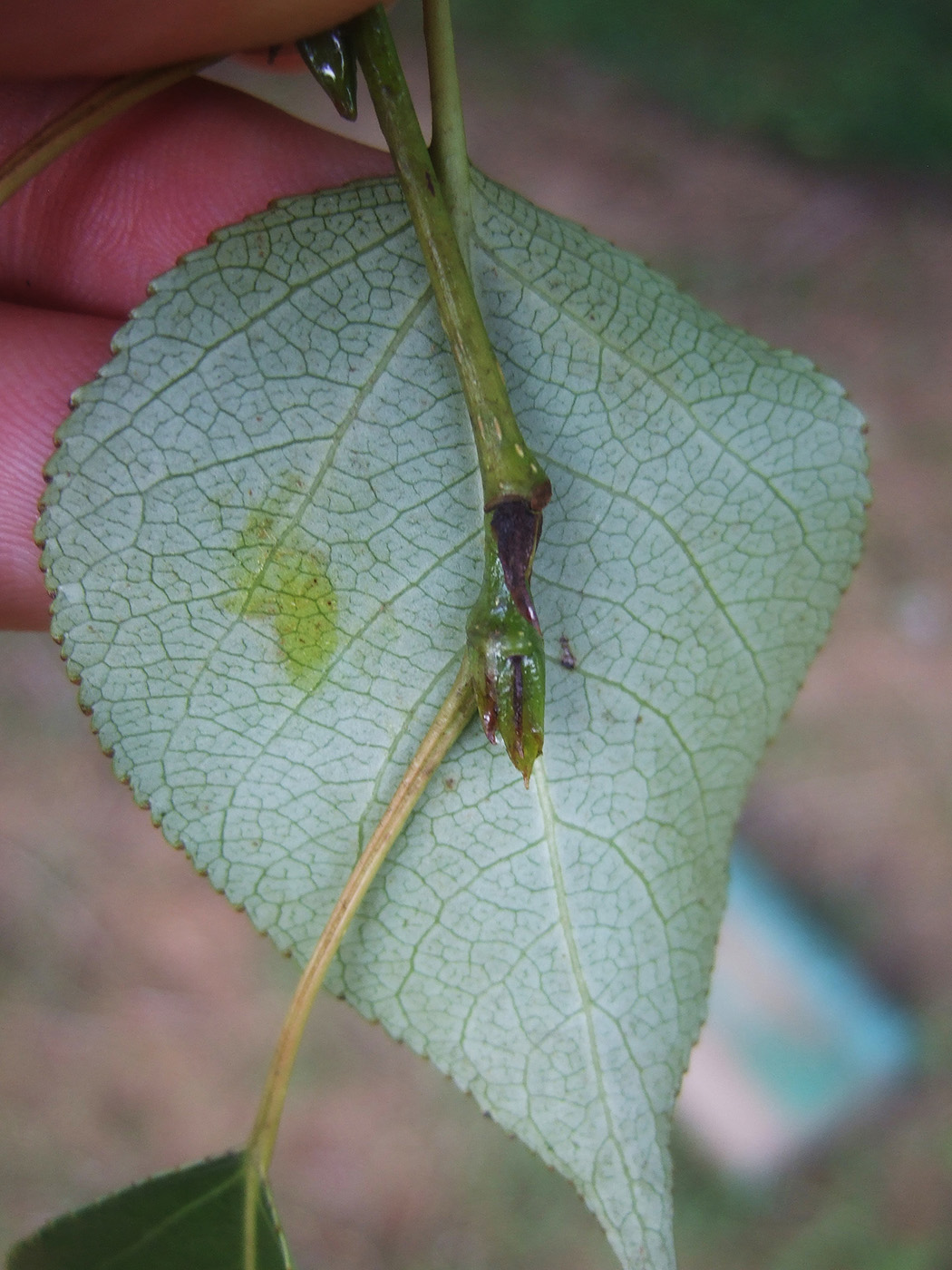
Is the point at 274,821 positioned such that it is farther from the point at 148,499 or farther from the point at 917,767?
the point at 917,767

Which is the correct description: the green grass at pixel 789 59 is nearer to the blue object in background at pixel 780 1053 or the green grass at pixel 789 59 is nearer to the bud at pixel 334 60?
the blue object in background at pixel 780 1053

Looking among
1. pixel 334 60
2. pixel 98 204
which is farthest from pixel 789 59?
pixel 334 60

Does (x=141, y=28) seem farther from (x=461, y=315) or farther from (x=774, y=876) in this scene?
(x=774, y=876)

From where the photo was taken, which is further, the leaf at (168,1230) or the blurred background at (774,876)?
the blurred background at (774,876)

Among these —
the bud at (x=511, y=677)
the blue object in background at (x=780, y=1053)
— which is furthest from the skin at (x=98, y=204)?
the blue object in background at (x=780, y=1053)

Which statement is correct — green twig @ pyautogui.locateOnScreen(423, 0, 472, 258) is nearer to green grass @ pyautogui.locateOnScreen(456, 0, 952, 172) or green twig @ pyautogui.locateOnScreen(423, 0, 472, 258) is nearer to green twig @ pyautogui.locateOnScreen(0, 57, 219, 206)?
green twig @ pyautogui.locateOnScreen(0, 57, 219, 206)

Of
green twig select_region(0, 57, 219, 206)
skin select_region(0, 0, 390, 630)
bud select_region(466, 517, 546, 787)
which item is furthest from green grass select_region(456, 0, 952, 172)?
bud select_region(466, 517, 546, 787)
